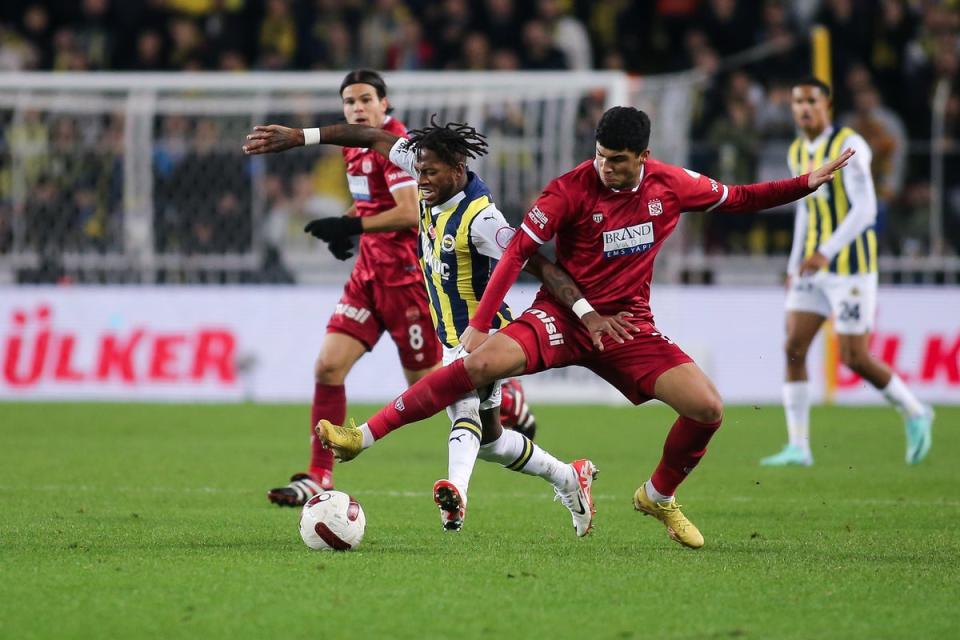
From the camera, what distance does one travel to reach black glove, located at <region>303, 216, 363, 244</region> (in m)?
8.34

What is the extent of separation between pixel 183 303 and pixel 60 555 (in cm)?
943

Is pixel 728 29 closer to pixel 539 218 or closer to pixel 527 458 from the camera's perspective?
pixel 527 458

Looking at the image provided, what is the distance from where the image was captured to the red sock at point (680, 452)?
7.02 m

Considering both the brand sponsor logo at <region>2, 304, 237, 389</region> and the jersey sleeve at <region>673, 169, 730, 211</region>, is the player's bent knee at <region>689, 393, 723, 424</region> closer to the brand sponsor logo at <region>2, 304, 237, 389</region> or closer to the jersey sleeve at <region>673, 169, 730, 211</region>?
the jersey sleeve at <region>673, 169, 730, 211</region>

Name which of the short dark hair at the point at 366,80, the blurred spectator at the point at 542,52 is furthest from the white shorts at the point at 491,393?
the blurred spectator at the point at 542,52

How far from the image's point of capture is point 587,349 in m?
7.10

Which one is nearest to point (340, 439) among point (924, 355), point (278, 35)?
point (924, 355)

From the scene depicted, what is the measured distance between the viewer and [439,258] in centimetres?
736

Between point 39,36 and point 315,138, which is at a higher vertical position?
point 39,36

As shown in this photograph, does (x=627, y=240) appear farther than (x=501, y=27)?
No

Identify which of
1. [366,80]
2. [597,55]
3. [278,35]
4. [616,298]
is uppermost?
[278,35]

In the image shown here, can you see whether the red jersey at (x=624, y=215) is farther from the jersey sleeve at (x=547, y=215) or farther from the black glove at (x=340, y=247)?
the black glove at (x=340, y=247)

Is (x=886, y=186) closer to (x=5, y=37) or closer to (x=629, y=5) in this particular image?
(x=629, y=5)

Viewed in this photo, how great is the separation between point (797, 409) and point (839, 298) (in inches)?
32.8
